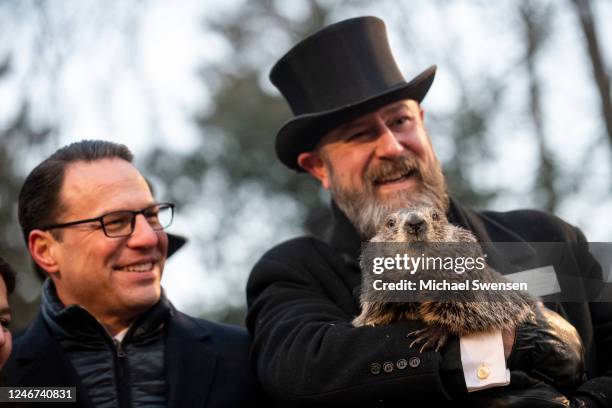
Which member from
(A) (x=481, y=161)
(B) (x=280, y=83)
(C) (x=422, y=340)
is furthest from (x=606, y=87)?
(C) (x=422, y=340)

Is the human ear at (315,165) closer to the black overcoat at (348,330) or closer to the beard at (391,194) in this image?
the black overcoat at (348,330)

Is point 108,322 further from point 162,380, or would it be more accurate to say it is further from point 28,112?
point 28,112

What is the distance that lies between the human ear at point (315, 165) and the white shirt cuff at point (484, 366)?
150cm

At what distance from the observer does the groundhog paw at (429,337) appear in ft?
8.61

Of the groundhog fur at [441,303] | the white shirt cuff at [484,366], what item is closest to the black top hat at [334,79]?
the groundhog fur at [441,303]

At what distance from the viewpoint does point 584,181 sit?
34.0 feet

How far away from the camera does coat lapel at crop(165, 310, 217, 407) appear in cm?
330

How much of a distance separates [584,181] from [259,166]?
640 cm

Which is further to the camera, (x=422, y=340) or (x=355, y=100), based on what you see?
(x=355, y=100)

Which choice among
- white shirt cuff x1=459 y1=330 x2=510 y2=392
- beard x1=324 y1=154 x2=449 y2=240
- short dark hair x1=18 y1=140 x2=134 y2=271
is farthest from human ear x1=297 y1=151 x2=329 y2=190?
white shirt cuff x1=459 y1=330 x2=510 y2=392

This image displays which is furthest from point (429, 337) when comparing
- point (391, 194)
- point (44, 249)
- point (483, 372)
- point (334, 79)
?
point (44, 249)

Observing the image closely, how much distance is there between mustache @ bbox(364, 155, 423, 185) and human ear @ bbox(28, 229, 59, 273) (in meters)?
1.68

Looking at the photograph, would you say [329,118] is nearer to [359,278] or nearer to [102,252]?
[359,278]

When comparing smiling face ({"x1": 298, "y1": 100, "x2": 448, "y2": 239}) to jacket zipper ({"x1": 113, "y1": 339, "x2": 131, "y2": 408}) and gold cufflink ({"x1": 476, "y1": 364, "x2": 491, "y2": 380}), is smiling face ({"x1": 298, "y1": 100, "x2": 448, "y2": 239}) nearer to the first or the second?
gold cufflink ({"x1": 476, "y1": 364, "x2": 491, "y2": 380})
